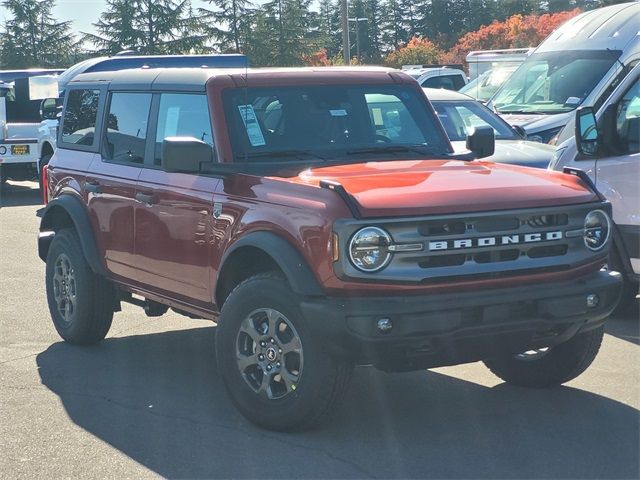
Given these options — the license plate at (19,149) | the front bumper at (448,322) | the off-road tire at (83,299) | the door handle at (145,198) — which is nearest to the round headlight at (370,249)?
the front bumper at (448,322)

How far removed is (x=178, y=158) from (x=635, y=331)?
12.5 feet

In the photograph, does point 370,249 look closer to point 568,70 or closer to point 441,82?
point 568,70

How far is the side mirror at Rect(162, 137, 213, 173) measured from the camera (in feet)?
20.2

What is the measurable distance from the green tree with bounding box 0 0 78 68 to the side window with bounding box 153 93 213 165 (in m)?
66.1

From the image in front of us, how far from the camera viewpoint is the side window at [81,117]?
7945 millimetres

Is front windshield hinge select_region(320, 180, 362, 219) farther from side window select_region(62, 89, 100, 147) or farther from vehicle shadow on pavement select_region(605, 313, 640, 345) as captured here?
vehicle shadow on pavement select_region(605, 313, 640, 345)

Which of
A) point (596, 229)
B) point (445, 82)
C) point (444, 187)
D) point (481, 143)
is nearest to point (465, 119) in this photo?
point (481, 143)

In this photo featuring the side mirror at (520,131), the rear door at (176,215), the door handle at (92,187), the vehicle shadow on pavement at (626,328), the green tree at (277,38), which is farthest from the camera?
the green tree at (277,38)

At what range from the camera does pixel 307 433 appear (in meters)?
5.72

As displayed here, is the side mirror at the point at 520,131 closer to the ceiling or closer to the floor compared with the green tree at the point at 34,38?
closer to the floor

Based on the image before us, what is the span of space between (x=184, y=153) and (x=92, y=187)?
5.43 ft

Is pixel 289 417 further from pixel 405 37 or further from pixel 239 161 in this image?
pixel 405 37

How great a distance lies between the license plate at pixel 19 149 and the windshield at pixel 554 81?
9060 mm

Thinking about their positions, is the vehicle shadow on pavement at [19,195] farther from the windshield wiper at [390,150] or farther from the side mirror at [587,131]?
the windshield wiper at [390,150]
